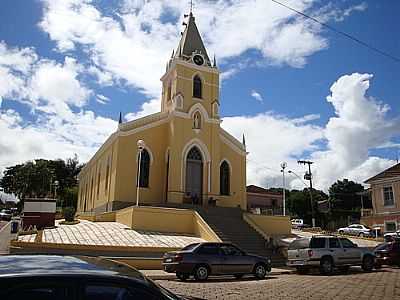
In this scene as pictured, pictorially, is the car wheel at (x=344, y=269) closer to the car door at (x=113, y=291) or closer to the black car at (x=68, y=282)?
the black car at (x=68, y=282)

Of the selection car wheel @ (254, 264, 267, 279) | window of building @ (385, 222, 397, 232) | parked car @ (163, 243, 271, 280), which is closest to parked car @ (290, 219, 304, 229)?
window of building @ (385, 222, 397, 232)

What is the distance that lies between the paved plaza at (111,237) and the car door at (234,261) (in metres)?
4.64

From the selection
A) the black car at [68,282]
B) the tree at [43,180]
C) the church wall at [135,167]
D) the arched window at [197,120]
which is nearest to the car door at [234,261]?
the black car at [68,282]

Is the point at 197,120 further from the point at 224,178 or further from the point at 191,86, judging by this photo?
the point at 224,178

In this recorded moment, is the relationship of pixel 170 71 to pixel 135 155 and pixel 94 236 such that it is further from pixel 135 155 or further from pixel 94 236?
pixel 94 236

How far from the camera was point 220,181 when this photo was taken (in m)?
32.7

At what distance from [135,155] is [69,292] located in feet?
88.5

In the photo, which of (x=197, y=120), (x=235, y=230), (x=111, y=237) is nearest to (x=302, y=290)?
(x=111, y=237)

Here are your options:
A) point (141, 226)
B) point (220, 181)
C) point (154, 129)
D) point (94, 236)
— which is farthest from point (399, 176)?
point (94, 236)

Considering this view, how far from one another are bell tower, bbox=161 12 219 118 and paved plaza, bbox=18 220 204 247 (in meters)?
11.5

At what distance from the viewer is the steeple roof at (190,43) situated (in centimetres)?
3392

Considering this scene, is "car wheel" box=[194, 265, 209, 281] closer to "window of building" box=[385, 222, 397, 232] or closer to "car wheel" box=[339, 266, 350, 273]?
"car wheel" box=[339, 266, 350, 273]

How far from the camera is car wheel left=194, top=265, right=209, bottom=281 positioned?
49.3 feet

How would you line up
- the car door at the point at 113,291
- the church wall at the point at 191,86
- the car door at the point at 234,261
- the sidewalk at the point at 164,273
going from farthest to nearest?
the church wall at the point at 191,86 < the car door at the point at 234,261 < the sidewalk at the point at 164,273 < the car door at the point at 113,291
